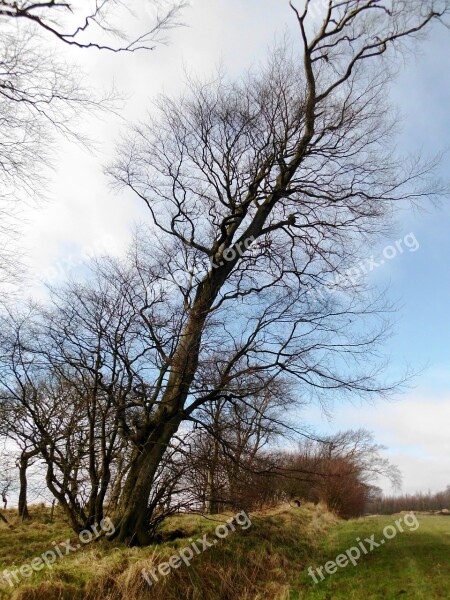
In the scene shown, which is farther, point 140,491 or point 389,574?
point 389,574

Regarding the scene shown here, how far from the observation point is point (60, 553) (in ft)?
24.5

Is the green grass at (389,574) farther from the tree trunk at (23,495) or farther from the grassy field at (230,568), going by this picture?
the tree trunk at (23,495)

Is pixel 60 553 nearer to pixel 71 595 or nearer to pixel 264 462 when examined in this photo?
pixel 71 595

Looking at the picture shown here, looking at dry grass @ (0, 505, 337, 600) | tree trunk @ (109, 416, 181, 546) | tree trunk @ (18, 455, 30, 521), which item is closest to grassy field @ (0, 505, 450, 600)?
dry grass @ (0, 505, 337, 600)

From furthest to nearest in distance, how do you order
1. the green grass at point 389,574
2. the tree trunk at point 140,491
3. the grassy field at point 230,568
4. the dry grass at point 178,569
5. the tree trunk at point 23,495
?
the tree trunk at point 23,495 → the tree trunk at point 140,491 → the green grass at point 389,574 → the grassy field at point 230,568 → the dry grass at point 178,569

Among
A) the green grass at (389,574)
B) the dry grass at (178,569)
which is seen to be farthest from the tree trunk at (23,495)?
the green grass at (389,574)

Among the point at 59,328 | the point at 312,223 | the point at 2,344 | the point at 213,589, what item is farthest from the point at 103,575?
the point at 312,223

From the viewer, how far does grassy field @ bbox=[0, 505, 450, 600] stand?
19.4 ft

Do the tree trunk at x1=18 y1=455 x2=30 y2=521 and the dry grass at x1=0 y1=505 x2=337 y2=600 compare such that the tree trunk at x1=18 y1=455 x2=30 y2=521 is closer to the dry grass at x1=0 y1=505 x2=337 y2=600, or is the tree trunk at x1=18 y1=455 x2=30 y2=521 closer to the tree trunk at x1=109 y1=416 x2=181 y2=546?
the dry grass at x1=0 y1=505 x2=337 y2=600

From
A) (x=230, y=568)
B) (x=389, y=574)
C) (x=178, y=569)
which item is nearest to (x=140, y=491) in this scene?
(x=178, y=569)

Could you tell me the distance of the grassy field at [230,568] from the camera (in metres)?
5.92

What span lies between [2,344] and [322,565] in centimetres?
764

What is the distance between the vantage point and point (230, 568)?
293 inches

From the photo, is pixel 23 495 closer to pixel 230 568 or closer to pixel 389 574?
pixel 230 568
